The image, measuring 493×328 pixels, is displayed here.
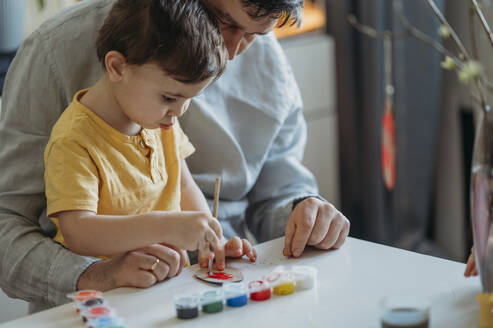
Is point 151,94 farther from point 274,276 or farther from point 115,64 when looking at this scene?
point 274,276

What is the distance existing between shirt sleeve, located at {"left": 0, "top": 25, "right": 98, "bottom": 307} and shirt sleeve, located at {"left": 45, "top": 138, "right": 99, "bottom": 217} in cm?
11

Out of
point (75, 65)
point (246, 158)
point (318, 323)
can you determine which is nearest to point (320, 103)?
point (246, 158)

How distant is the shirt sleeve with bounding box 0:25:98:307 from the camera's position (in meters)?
1.25

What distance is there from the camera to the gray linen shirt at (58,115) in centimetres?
127

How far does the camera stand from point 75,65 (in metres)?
1.41

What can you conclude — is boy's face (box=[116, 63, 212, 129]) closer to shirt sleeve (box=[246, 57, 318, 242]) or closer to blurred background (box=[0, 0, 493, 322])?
shirt sleeve (box=[246, 57, 318, 242])

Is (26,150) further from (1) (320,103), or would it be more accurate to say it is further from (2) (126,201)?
(1) (320,103)

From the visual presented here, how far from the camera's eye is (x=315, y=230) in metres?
1.23

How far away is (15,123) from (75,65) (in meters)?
0.15

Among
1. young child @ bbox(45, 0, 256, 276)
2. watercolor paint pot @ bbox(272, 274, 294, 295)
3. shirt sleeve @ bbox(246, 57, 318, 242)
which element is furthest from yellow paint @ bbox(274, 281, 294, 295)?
shirt sleeve @ bbox(246, 57, 318, 242)

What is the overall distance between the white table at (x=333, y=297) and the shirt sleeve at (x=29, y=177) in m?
0.20

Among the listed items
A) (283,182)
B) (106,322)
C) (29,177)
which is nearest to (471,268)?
(106,322)

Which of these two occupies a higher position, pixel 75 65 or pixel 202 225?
pixel 75 65

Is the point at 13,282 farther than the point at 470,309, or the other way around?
the point at 13,282
